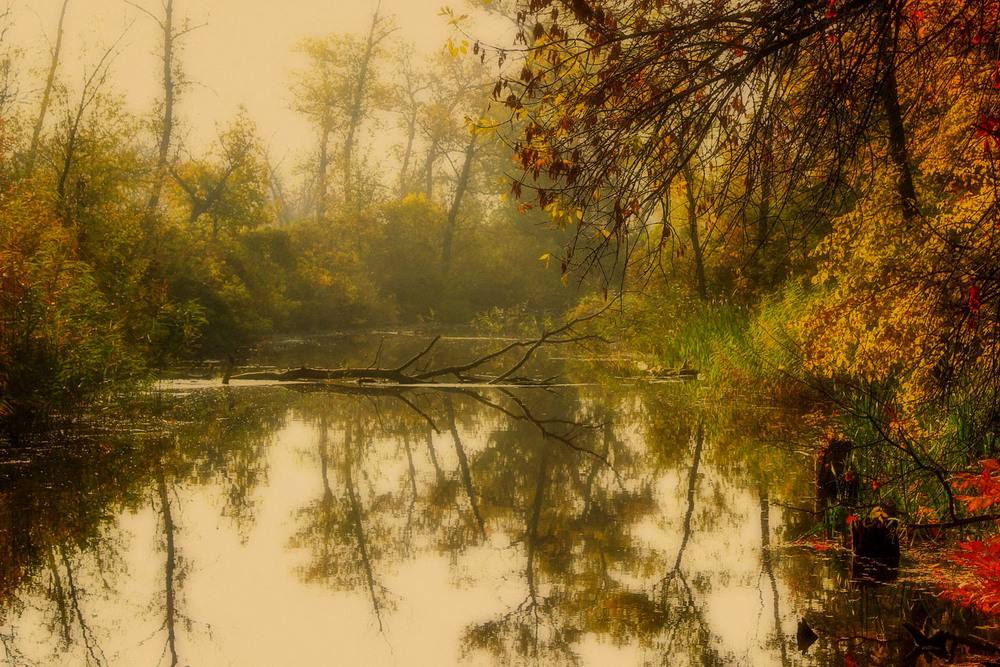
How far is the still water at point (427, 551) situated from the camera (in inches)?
186

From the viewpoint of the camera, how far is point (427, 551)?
253 inches

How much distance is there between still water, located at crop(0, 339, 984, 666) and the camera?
4719mm

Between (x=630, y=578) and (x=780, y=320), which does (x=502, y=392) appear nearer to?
(x=780, y=320)

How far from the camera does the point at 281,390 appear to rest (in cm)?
1525

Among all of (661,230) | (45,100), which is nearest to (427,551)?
(661,230)

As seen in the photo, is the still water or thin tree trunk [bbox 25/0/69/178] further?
thin tree trunk [bbox 25/0/69/178]

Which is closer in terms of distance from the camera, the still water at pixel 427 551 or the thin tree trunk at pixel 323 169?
the still water at pixel 427 551

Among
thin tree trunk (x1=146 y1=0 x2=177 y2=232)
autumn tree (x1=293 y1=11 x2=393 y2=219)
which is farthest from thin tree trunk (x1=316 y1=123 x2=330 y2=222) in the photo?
thin tree trunk (x1=146 y1=0 x2=177 y2=232)

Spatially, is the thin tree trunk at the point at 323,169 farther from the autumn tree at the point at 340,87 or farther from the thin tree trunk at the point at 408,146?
the thin tree trunk at the point at 408,146

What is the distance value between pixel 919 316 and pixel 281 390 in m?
10.6

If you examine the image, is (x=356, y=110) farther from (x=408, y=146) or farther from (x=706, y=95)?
(x=706, y=95)

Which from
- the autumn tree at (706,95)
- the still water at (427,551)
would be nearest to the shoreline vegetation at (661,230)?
the autumn tree at (706,95)

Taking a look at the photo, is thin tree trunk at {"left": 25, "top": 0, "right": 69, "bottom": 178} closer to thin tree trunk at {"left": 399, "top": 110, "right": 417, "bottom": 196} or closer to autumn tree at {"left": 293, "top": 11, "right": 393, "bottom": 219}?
autumn tree at {"left": 293, "top": 11, "right": 393, "bottom": 219}

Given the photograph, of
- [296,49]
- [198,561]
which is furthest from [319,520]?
[296,49]
